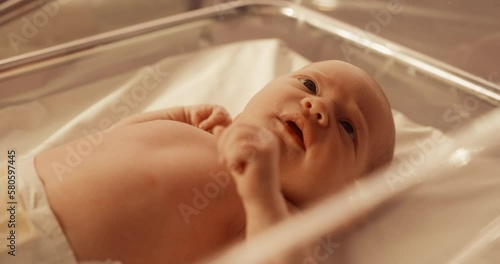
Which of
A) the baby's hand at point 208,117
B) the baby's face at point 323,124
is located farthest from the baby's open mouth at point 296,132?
the baby's hand at point 208,117

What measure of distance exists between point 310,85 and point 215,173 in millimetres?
155

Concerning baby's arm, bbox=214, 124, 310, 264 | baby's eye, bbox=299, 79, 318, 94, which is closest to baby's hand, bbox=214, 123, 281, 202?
baby's arm, bbox=214, 124, 310, 264

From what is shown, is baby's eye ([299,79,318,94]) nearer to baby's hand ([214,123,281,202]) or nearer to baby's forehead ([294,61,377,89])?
baby's forehead ([294,61,377,89])

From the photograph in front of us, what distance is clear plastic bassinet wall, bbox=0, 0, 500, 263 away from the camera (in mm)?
652

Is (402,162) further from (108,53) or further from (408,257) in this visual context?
(108,53)

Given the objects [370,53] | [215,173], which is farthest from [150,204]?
[370,53]

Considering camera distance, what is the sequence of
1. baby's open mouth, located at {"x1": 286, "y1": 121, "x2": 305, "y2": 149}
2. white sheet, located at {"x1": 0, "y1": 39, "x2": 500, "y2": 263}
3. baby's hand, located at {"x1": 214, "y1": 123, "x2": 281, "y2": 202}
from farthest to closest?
white sheet, located at {"x1": 0, "y1": 39, "x2": 500, "y2": 263}, baby's open mouth, located at {"x1": 286, "y1": 121, "x2": 305, "y2": 149}, baby's hand, located at {"x1": 214, "y1": 123, "x2": 281, "y2": 202}

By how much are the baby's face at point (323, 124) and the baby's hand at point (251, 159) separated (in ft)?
0.18

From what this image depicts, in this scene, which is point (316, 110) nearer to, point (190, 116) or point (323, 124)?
point (323, 124)

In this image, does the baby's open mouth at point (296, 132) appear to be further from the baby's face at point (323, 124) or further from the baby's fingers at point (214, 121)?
the baby's fingers at point (214, 121)

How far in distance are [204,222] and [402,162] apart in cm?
28

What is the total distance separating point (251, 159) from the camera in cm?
43

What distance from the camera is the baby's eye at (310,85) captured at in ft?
1.94

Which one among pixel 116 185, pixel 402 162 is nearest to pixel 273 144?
pixel 116 185
